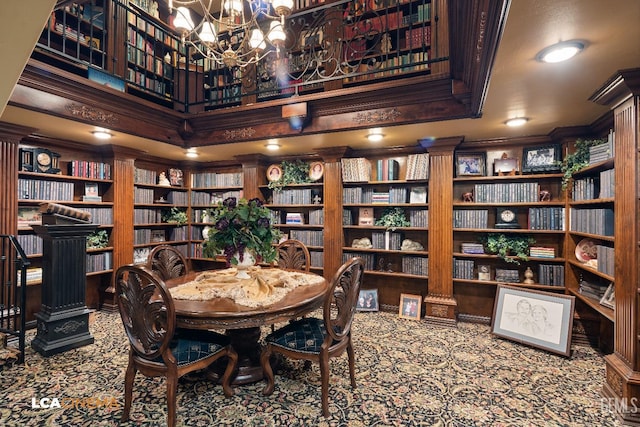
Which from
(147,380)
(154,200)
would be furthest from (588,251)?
(154,200)

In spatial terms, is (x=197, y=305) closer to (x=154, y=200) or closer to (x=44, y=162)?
(x=44, y=162)

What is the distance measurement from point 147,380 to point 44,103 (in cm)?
243

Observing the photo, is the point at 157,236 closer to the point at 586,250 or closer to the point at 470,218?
the point at 470,218

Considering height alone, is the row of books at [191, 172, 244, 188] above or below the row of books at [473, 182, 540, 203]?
above

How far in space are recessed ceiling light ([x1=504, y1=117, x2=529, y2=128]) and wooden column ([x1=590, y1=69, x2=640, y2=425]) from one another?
2.34ft

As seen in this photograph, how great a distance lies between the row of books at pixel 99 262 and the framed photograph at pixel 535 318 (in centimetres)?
467

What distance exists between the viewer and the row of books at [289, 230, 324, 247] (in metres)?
4.34

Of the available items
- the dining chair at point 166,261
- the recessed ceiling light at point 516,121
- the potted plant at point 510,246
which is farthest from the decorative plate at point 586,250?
the dining chair at point 166,261

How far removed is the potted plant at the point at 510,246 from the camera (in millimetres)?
3404

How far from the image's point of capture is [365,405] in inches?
81.0

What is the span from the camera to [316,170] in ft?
14.5

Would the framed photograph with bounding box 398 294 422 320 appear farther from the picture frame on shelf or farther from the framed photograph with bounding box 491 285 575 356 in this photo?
the picture frame on shelf

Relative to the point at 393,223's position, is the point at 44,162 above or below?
above

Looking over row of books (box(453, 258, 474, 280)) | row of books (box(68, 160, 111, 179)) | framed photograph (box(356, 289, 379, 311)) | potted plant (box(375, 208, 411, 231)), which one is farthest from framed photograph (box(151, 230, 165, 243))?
row of books (box(453, 258, 474, 280))
